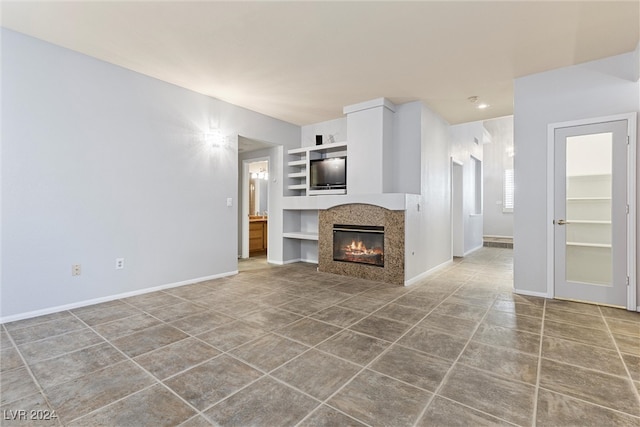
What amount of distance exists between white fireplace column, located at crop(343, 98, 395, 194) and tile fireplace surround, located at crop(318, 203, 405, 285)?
367mm

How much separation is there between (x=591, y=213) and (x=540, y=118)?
4.08 feet

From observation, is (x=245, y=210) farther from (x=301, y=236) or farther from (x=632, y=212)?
(x=632, y=212)

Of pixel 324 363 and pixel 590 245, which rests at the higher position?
pixel 590 245

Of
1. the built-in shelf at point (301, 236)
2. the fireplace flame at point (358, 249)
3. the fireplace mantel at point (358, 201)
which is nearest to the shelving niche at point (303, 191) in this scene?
the built-in shelf at point (301, 236)

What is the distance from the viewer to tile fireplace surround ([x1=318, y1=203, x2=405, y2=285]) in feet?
13.8

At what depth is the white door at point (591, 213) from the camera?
317 centimetres

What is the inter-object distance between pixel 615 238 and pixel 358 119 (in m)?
3.54

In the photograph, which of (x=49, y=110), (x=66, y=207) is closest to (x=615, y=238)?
(x=66, y=207)

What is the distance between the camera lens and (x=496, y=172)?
9.05 m

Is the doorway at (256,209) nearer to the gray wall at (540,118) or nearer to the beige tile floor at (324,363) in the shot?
the beige tile floor at (324,363)

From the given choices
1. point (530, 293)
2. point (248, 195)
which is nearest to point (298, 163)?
point (248, 195)

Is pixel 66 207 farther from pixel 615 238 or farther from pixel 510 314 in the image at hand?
pixel 615 238

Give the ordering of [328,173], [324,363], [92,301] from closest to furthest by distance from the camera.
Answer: [324,363] → [92,301] → [328,173]

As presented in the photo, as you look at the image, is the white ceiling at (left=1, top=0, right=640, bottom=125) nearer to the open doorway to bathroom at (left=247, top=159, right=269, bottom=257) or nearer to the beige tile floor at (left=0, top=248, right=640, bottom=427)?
the beige tile floor at (left=0, top=248, right=640, bottom=427)
